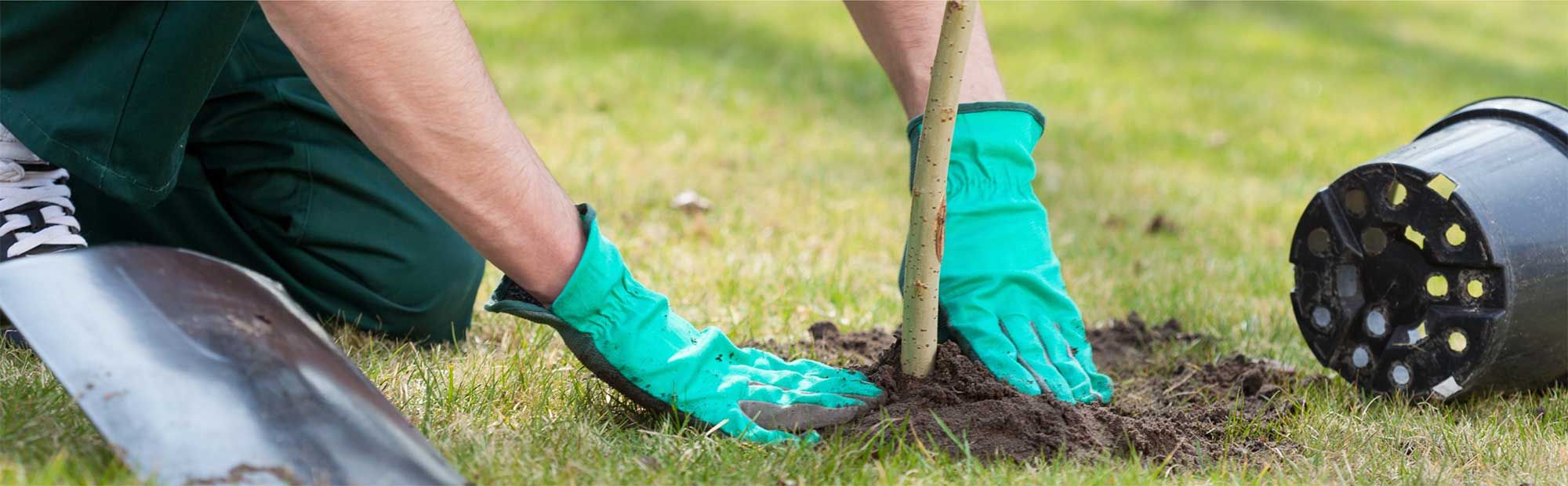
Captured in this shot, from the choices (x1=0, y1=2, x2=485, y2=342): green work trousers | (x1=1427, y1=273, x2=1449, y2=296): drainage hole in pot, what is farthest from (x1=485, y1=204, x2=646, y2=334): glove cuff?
(x1=1427, y1=273, x2=1449, y2=296): drainage hole in pot

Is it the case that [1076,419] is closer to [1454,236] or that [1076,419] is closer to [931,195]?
[931,195]

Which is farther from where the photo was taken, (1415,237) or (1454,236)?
(1415,237)

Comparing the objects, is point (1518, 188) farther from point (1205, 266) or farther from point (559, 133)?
point (559, 133)

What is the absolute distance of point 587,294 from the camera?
1.74m

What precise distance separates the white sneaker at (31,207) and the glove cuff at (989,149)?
134 cm

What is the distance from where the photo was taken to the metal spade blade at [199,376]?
138cm

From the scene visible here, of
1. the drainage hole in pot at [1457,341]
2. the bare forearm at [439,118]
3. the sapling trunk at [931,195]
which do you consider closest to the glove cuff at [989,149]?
the sapling trunk at [931,195]

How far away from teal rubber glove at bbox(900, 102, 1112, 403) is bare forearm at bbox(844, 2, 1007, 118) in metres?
0.07

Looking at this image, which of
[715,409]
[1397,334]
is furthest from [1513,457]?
[715,409]

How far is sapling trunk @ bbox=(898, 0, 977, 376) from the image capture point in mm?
1725

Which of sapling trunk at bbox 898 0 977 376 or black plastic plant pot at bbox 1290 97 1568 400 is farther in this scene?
black plastic plant pot at bbox 1290 97 1568 400

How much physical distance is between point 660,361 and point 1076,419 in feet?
1.93

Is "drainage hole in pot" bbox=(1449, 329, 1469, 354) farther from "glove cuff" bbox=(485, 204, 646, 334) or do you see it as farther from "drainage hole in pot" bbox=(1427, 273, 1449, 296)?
"glove cuff" bbox=(485, 204, 646, 334)

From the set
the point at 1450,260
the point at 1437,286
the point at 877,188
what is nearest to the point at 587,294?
the point at 1450,260
